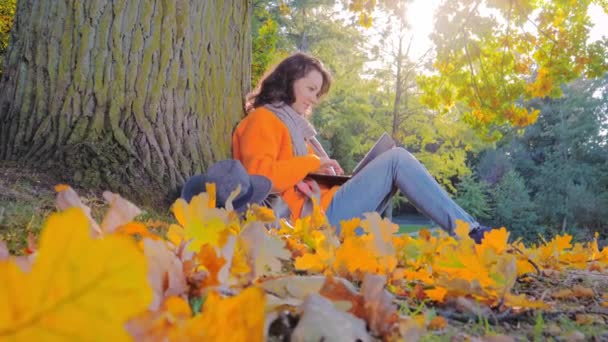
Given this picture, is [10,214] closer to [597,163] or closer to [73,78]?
[73,78]

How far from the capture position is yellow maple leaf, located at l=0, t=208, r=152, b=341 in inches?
10.2

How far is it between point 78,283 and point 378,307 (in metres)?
0.50

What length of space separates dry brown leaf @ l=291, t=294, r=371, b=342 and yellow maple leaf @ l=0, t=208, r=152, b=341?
0.35 m

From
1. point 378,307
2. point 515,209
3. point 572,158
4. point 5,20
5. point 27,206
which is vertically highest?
point 5,20

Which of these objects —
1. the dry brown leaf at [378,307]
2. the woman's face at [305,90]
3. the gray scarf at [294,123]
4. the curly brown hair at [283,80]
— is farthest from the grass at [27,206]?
the woman's face at [305,90]

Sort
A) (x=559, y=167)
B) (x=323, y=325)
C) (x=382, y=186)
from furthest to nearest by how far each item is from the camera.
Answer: (x=559, y=167) < (x=382, y=186) < (x=323, y=325)

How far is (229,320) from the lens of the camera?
40 cm

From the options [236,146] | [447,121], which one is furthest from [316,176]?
[447,121]

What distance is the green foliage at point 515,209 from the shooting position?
22609 mm

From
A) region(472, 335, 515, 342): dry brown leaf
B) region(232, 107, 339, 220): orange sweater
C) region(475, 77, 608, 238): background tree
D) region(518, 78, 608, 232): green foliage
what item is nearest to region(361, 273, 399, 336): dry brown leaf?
region(472, 335, 515, 342): dry brown leaf

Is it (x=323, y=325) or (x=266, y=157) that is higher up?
(x=323, y=325)

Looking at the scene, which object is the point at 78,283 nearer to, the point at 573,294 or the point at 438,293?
the point at 438,293

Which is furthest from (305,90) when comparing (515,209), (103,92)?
(515,209)

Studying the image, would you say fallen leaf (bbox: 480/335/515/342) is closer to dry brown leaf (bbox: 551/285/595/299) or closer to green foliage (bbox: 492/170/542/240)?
dry brown leaf (bbox: 551/285/595/299)
